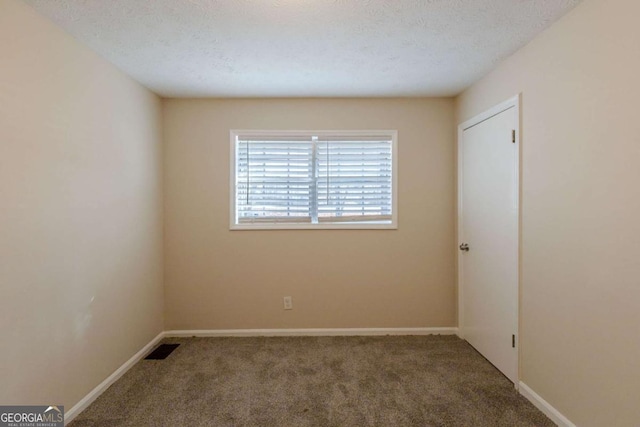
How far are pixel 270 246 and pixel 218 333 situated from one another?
104 centimetres

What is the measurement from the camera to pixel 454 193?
3.29 m

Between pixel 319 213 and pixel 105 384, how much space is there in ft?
Result: 7.35

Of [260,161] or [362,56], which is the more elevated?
[362,56]

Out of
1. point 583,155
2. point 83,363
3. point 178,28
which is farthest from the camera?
point 83,363

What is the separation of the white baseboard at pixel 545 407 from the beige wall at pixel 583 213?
0.11 ft

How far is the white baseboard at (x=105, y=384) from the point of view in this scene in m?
2.00

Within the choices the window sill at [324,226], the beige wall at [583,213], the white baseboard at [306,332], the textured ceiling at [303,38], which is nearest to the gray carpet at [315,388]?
the white baseboard at [306,332]

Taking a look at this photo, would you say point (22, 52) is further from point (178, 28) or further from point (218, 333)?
point (218, 333)

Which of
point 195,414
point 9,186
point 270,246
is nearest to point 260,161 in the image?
point 270,246

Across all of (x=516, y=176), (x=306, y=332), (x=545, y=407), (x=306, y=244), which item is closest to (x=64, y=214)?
(x=306, y=244)

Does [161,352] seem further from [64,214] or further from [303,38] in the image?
[303,38]

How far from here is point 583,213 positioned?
1738 millimetres

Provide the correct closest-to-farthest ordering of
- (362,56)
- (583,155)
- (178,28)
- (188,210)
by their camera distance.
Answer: (583,155) < (178,28) < (362,56) < (188,210)

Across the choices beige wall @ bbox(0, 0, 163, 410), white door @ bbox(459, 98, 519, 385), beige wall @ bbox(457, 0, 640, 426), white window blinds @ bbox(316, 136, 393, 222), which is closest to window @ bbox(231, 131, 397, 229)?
white window blinds @ bbox(316, 136, 393, 222)
